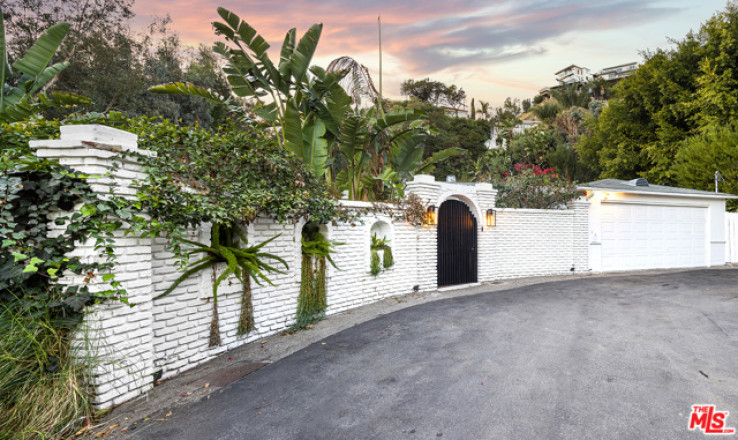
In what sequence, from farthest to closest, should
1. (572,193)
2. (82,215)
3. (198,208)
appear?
(572,193) < (198,208) < (82,215)

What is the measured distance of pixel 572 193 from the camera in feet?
37.3

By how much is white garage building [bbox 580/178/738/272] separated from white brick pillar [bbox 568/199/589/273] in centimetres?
24

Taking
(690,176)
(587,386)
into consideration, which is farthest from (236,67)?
(690,176)

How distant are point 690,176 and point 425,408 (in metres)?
19.0

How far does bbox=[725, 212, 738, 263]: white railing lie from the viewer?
534 inches

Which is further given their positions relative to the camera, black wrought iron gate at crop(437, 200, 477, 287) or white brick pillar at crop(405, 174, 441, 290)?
black wrought iron gate at crop(437, 200, 477, 287)

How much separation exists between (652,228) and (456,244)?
8234mm

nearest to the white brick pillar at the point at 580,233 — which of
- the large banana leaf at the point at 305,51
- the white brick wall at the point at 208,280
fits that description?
the white brick wall at the point at 208,280

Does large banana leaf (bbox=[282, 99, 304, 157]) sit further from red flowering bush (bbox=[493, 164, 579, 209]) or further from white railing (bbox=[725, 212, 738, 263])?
white railing (bbox=[725, 212, 738, 263])

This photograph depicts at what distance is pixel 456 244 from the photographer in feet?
31.3

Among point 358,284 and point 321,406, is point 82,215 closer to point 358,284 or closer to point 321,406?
point 321,406

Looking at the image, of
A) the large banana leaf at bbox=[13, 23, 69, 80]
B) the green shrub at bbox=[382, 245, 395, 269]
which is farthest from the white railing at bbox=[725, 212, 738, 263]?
the large banana leaf at bbox=[13, 23, 69, 80]

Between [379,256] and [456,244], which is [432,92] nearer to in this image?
[456,244]

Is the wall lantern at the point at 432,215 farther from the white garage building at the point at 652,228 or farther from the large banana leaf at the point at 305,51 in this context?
the white garage building at the point at 652,228
